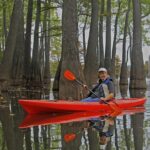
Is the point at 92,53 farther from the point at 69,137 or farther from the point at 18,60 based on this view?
the point at 69,137

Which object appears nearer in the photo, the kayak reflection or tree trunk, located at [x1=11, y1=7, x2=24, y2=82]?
the kayak reflection

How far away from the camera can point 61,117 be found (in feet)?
34.9

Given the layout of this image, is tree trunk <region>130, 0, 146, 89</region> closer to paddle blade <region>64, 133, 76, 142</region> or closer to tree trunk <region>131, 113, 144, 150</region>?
tree trunk <region>131, 113, 144, 150</region>

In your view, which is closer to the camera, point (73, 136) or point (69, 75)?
point (73, 136)

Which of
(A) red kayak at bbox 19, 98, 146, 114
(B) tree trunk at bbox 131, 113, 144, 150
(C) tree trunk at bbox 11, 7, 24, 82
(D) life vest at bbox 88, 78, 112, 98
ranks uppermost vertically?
(C) tree trunk at bbox 11, 7, 24, 82

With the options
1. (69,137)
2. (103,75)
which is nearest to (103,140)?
(69,137)

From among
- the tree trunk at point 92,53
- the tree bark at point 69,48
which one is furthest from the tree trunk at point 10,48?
the tree trunk at point 92,53

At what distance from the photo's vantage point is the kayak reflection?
375 inches

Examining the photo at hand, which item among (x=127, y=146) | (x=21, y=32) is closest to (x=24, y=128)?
(x=127, y=146)

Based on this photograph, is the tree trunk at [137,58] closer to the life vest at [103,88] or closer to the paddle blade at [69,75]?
the paddle blade at [69,75]

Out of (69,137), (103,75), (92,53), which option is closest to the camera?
(69,137)

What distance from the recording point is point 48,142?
6844 mm

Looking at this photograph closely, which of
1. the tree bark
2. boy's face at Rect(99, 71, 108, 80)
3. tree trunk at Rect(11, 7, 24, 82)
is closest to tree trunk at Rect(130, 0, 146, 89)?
A: tree trunk at Rect(11, 7, 24, 82)

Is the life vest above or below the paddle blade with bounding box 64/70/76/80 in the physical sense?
below
